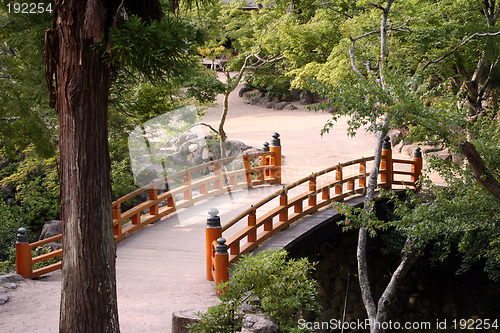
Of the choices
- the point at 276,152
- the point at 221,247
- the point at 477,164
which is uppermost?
the point at 477,164

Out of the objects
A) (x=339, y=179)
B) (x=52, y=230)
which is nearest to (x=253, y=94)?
(x=52, y=230)

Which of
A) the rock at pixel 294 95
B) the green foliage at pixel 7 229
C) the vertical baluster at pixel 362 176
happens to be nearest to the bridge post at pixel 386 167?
the vertical baluster at pixel 362 176

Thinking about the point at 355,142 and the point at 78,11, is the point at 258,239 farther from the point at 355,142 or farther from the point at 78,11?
the point at 355,142

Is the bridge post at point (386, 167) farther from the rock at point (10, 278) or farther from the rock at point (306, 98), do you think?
the rock at point (306, 98)

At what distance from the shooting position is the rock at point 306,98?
2850 cm

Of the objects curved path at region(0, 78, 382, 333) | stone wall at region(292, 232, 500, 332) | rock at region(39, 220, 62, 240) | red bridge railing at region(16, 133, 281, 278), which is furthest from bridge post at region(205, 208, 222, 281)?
rock at region(39, 220, 62, 240)

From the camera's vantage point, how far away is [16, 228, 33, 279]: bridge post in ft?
28.0

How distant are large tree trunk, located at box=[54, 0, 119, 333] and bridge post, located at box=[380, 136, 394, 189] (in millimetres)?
8847

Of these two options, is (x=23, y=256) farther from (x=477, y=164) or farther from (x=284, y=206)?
(x=477, y=164)

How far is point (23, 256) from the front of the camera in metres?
8.54

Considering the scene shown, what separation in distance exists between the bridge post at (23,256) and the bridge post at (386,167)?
8.02 m

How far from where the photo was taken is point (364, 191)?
1288 cm

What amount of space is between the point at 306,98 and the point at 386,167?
15726 millimetres

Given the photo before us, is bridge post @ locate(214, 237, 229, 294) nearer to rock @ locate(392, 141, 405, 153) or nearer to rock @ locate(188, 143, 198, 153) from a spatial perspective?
rock @ locate(188, 143, 198, 153)
